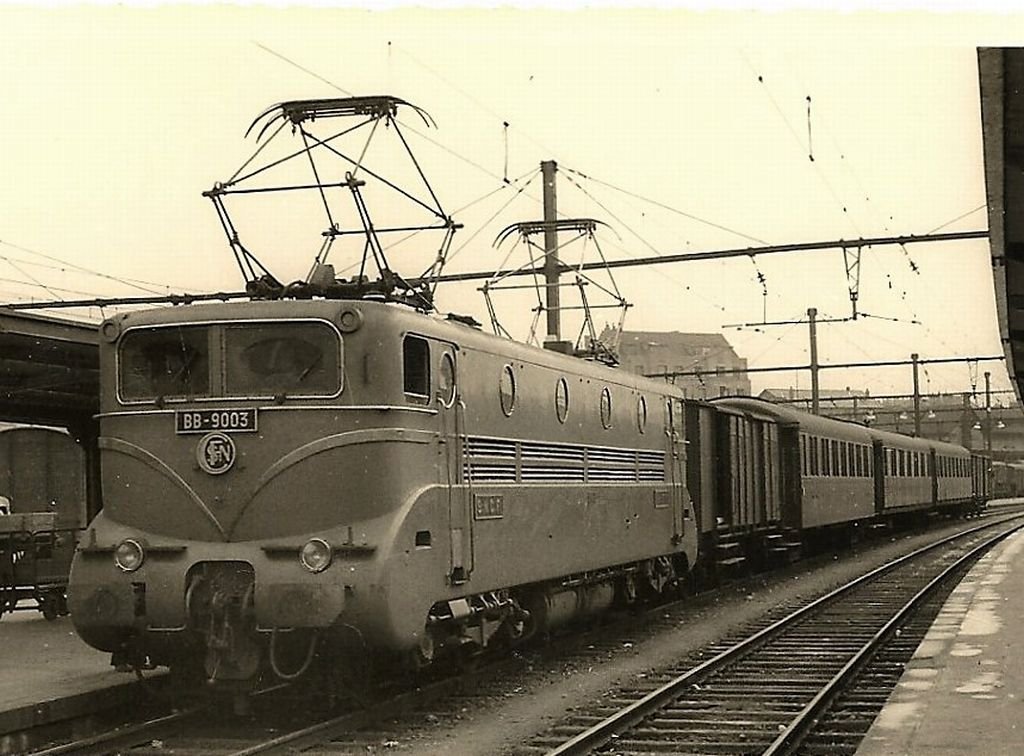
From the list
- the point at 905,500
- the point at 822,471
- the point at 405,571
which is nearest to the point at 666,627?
the point at 405,571

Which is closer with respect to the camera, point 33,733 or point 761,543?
point 33,733

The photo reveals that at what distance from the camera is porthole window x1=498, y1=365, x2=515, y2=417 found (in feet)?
40.2

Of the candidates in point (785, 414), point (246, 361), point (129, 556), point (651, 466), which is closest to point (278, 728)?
point (129, 556)

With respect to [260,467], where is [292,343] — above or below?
above

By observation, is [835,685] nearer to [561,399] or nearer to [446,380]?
[561,399]

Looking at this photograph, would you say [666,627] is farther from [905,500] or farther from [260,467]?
[905,500]

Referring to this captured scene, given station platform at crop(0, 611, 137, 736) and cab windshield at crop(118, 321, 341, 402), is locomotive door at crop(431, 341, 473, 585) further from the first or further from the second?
station platform at crop(0, 611, 137, 736)

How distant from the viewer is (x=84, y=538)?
10656 millimetres

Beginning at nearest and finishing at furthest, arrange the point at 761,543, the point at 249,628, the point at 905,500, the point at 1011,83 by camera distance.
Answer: the point at 1011,83 < the point at 249,628 < the point at 761,543 < the point at 905,500

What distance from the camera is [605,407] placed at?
49.5 feet

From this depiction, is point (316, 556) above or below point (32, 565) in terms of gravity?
above

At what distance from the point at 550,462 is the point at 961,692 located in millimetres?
4166

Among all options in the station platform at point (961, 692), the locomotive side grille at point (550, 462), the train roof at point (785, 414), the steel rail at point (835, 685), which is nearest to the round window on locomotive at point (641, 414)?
the locomotive side grille at point (550, 462)

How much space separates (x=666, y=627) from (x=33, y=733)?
28.3ft
